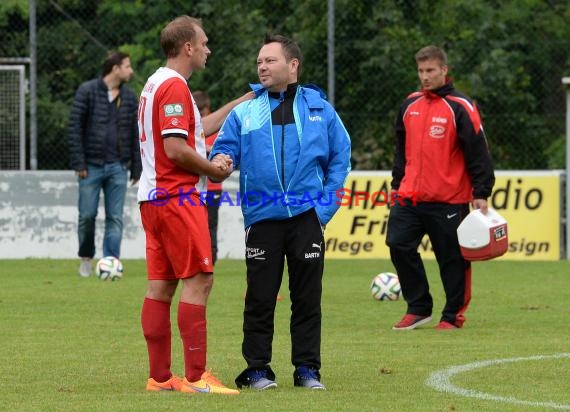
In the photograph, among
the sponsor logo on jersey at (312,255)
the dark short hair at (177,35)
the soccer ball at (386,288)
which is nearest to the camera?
the dark short hair at (177,35)

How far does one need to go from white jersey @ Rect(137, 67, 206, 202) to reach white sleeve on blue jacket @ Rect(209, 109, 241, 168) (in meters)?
0.18

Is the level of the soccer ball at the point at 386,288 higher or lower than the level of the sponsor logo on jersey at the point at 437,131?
lower

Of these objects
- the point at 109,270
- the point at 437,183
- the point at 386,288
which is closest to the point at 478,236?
the point at 437,183

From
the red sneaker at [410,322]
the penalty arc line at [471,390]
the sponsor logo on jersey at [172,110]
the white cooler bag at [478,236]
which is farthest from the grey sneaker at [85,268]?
the sponsor logo on jersey at [172,110]

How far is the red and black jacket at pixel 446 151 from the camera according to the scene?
1070 cm

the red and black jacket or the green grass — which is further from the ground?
the red and black jacket

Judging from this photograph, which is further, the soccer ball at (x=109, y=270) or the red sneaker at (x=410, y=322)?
the soccer ball at (x=109, y=270)

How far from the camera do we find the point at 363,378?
8062 mm

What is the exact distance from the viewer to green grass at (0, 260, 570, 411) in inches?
284

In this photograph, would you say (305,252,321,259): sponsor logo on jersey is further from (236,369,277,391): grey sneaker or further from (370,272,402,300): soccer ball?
(370,272,402,300): soccer ball

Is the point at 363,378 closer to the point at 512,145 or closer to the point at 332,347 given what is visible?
the point at 332,347

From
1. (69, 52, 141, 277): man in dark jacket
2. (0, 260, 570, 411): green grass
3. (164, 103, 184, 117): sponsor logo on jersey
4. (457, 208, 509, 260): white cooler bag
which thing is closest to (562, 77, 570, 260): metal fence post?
(0, 260, 570, 411): green grass

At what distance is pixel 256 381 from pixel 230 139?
4.20 ft

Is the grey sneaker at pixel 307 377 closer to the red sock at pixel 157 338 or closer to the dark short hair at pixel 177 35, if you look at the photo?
the red sock at pixel 157 338
